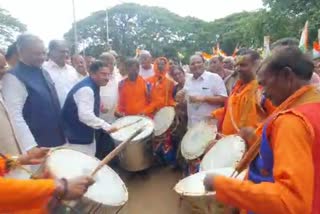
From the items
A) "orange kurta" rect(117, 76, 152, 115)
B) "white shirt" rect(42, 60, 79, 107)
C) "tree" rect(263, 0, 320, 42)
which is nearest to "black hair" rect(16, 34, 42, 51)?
"white shirt" rect(42, 60, 79, 107)

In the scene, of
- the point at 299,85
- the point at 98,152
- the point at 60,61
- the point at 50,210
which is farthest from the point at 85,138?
the point at 299,85

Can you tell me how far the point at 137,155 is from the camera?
5.10m

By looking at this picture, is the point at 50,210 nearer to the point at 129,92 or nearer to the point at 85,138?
the point at 85,138

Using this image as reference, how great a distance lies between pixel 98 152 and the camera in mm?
4801

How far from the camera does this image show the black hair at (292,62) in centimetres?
177

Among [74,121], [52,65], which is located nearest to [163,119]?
[52,65]

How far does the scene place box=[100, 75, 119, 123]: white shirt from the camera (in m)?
5.57

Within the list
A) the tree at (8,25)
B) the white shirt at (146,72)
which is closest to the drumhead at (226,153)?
the white shirt at (146,72)

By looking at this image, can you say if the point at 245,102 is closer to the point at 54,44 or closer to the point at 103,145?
the point at 103,145

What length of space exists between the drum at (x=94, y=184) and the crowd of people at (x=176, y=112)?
0.11 meters

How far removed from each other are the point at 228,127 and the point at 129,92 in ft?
7.27

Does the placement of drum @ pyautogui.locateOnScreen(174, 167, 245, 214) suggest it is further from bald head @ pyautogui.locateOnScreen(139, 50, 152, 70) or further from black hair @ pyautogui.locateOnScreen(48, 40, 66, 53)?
bald head @ pyautogui.locateOnScreen(139, 50, 152, 70)

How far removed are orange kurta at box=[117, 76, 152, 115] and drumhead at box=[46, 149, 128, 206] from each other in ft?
9.95

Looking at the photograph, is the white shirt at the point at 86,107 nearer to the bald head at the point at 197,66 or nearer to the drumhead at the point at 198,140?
the drumhead at the point at 198,140
